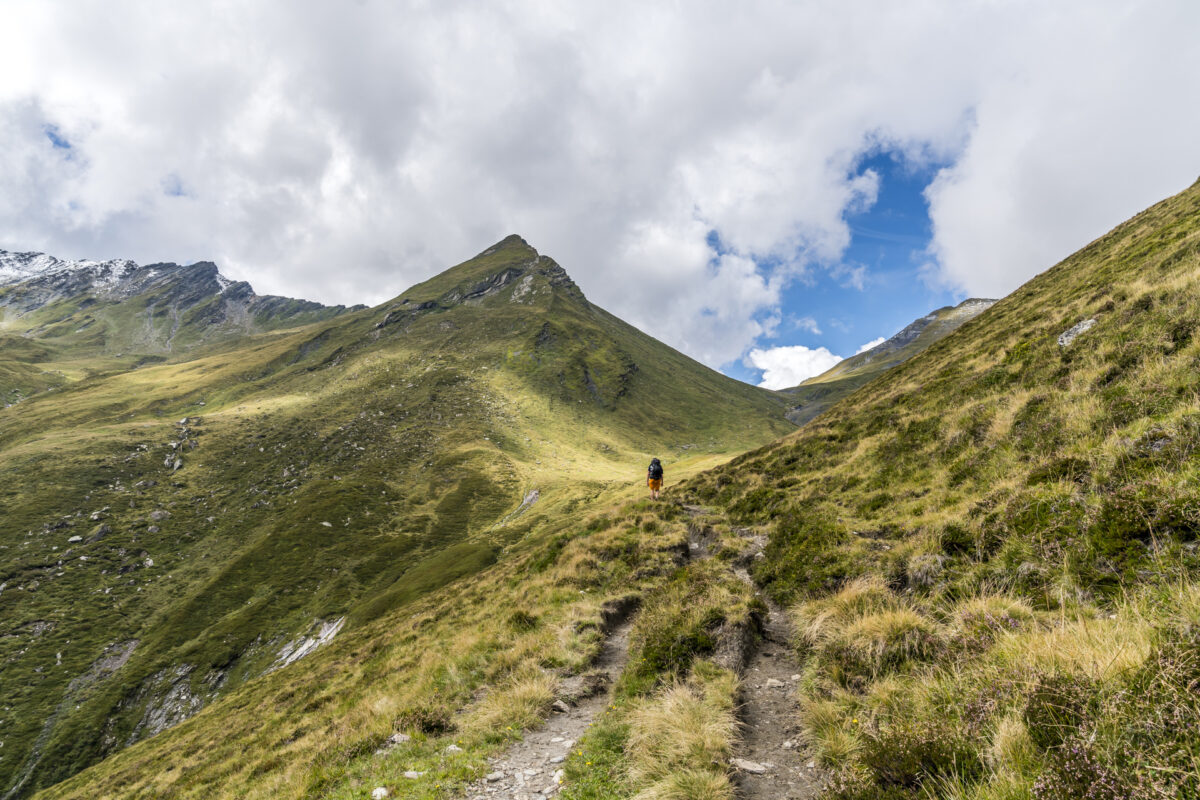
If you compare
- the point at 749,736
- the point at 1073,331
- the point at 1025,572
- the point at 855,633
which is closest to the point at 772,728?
the point at 749,736

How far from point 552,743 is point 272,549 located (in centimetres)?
8543

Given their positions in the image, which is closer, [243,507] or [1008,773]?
[1008,773]

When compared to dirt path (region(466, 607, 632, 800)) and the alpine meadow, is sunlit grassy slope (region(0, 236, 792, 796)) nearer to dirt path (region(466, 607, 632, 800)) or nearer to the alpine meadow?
the alpine meadow

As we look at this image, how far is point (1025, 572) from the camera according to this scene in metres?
7.94

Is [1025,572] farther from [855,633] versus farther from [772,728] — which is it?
[772,728]

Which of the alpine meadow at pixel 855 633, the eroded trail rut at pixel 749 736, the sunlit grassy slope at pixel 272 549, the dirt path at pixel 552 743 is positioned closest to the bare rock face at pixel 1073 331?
the alpine meadow at pixel 855 633

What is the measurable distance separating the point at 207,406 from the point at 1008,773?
672 ft

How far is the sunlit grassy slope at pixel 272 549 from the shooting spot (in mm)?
21359

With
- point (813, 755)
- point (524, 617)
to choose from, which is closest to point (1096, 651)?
point (813, 755)

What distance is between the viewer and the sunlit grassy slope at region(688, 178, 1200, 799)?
392cm

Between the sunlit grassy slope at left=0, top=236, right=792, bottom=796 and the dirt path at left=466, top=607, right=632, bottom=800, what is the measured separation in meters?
1.22

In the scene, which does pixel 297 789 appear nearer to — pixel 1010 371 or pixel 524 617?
pixel 524 617

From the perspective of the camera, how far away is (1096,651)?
4586 mm

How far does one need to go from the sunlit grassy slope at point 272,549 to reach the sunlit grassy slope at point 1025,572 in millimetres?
7697
